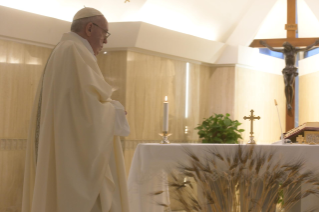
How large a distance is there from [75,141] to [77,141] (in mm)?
12

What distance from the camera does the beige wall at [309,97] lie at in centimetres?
866

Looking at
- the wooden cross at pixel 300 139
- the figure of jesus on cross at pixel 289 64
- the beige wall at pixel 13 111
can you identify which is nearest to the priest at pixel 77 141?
the wooden cross at pixel 300 139

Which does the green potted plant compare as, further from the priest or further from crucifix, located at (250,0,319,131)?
the priest

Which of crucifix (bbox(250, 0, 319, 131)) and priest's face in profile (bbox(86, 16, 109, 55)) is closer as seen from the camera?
priest's face in profile (bbox(86, 16, 109, 55))

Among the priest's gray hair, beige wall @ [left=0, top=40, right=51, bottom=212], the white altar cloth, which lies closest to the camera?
the priest's gray hair

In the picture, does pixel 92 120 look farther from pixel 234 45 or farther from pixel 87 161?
pixel 234 45

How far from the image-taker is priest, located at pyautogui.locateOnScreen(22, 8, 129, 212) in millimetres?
2799

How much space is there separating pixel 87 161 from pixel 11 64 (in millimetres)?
3855

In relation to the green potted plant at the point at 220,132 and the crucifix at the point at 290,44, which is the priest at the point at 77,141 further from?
the crucifix at the point at 290,44

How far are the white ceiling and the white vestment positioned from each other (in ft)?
12.1

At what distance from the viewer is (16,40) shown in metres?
6.29

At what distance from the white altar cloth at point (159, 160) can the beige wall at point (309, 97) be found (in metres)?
5.00

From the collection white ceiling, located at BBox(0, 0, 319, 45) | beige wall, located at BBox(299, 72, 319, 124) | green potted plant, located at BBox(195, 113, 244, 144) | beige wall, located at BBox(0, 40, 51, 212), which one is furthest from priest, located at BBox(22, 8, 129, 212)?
beige wall, located at BBox(299, 72, 319, 124)

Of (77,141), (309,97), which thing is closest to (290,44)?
(309,97)
